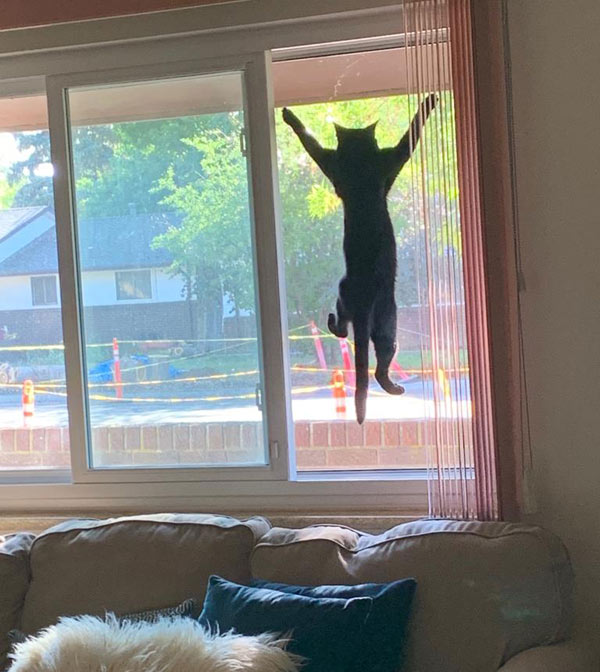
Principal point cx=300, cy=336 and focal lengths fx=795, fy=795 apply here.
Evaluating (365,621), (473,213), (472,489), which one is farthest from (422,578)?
(473,213)

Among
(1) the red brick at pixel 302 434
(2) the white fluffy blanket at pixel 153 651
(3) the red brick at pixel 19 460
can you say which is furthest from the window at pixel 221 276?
(2) the white fluffy blanket at pixel 153 651

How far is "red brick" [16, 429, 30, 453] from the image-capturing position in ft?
9.20

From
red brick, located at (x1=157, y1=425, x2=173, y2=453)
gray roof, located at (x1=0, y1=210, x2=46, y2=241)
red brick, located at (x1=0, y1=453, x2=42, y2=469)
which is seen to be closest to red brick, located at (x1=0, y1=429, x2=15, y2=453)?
red brick, located at (x1=0, y1=453, x2=42, y2=469)

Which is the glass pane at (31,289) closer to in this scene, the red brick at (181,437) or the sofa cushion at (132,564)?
the red brick at (181,437)

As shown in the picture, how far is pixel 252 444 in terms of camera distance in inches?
102

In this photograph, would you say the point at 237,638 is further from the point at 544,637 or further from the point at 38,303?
the point at 38,303

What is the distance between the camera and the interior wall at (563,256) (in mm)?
2225

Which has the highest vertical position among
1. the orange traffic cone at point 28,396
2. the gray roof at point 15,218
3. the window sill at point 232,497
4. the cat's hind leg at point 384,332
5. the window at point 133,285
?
the gray roof at point 15,218

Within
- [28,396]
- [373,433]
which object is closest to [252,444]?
[373,433]

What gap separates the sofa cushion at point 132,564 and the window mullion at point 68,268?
0.52 m

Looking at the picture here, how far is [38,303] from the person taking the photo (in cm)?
275

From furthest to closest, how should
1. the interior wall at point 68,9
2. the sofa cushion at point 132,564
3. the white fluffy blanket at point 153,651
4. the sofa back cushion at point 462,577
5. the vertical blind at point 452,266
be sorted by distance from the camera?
the interior wall at point 68,9
the vertical blind at point 452,266
the sofa cushion at point 132,564
the sofa back cushion at point 462,577
the white fluffy blanket at point 153,651

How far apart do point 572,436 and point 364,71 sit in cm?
130

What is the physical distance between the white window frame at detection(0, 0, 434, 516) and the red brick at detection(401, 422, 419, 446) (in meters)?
0.11
